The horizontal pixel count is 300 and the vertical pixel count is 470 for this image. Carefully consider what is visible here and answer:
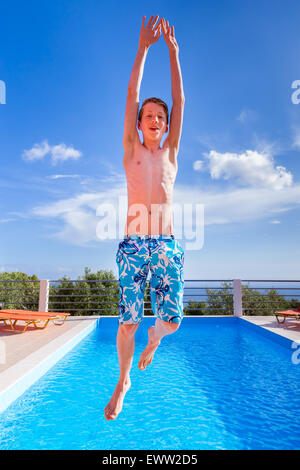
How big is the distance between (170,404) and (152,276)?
2504 mm

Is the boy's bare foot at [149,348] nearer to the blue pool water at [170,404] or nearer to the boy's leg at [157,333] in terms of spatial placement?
the boy's leg at [157,333]

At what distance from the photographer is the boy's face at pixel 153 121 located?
167 centimetres

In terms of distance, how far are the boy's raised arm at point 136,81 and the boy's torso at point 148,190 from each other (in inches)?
2.5

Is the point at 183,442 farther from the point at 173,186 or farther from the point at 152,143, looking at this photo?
the point at 152,143

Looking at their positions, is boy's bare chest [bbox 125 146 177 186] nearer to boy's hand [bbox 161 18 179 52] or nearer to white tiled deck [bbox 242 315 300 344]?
boy's hand [bbox 161 18 179 52]

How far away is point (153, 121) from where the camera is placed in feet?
5.46

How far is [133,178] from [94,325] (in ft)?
22.1

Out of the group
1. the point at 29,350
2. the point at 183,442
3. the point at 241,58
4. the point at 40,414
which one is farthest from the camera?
the point at 241,58

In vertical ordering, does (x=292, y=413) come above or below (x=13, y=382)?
below

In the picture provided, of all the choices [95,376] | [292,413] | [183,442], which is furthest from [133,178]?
[95,376]

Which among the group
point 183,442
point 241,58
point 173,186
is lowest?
point 183,442

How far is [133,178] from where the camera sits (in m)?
1.64

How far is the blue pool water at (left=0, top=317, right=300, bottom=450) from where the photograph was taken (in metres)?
2.70

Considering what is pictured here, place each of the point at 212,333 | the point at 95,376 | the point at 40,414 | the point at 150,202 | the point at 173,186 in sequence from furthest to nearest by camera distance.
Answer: the point at 212,333
the point at 95,376
the point at 40,414
the point at 173,186
the point at 150,202
